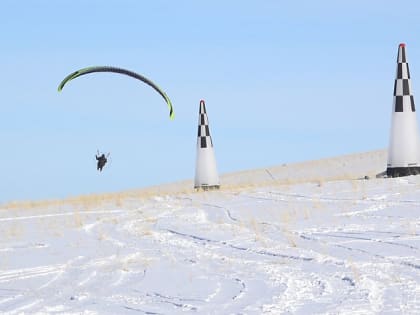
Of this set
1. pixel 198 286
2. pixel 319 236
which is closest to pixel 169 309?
pixel 198 286

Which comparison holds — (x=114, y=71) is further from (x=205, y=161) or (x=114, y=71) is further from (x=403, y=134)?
(x=403, y=134)

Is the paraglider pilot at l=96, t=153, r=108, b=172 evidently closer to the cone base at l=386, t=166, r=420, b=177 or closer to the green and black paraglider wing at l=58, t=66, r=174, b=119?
the green and black paraglider wing at l=58, t=66, r=174, b=119

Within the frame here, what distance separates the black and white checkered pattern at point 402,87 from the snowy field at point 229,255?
1690mm

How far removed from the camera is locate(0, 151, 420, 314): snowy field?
4.96 m

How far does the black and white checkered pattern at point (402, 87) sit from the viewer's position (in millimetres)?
13531

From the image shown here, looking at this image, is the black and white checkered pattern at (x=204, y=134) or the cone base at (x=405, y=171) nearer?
the cone base at (x=405, y=171)

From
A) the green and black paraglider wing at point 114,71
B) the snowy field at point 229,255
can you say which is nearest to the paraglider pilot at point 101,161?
the green and black paraglider wing at point 114,71

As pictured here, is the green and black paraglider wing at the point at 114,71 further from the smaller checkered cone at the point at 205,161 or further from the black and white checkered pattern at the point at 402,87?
the black and white checkered pattern at the point at 402,87

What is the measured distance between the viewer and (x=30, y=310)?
5.03 meters

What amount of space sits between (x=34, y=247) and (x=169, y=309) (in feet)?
12.8

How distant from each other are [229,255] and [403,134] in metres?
7.22

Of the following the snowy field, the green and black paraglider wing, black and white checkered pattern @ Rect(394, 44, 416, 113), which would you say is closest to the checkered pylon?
black and white checkered pattern @ Rect(394, 44, 416, 113)

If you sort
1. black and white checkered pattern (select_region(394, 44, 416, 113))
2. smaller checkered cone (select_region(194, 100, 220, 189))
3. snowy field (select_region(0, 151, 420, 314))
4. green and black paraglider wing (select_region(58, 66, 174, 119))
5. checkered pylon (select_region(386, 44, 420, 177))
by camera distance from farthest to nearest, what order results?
green and black paraglider wing (select_region(58, 66, 174, 119)) < smaller checkered cone (select_region(194, 100, 220, 189)) < black and white checkered pattern (select_region(394, 44, 416, 113)) < checkered pylon (select_region(386, 44, 420, 177)) < snowy field (select_region(0, 151, 420, 314))

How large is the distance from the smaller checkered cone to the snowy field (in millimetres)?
4234
